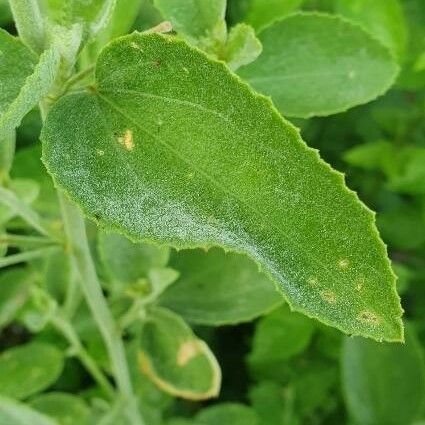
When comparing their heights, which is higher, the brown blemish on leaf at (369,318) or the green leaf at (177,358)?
the brown blemish on leaf at (369,318)

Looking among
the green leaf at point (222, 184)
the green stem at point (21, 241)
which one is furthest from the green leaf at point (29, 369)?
the green leaf at point (222, 184)

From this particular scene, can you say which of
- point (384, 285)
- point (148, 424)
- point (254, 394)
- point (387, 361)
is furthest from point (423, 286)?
point (384, 285)

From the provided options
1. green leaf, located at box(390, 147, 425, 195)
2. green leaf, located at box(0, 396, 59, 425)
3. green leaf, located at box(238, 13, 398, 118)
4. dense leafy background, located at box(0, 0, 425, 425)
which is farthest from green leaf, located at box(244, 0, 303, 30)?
green leaf, located at box(0, 396, 59, 425)

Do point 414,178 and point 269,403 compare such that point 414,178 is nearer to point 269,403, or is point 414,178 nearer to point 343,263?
point 269,403

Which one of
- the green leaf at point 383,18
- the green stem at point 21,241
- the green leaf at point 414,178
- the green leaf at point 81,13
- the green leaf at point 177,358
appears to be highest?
the green leaf at point 81,13

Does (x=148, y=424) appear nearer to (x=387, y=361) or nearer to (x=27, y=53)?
(x=387, y=361)

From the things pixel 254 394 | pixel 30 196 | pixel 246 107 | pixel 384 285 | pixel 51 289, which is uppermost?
pixel 246 107

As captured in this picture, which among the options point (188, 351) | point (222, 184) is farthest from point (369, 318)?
point (188, 351)

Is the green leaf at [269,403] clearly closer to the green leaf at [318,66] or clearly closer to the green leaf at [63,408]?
the green leaf at [63,408]
